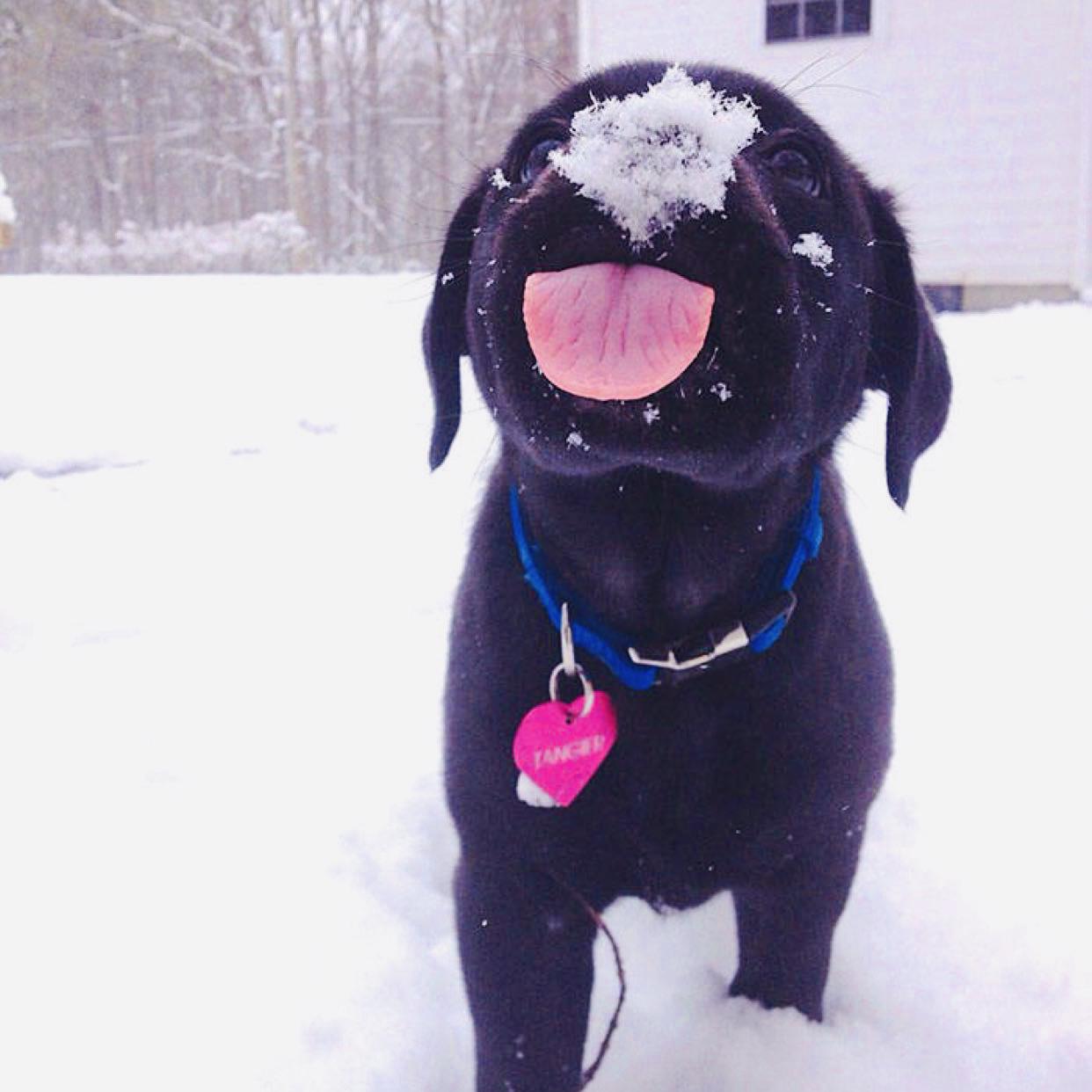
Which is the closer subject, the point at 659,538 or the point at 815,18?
the point at 659,538

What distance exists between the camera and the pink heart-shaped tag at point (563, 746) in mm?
1232

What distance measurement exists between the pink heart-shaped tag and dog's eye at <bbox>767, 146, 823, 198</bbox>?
0.65m

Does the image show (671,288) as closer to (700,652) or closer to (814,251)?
(814,251)

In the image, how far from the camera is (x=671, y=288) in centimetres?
96

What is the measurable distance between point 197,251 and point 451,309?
62.9 ft

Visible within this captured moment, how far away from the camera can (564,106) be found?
137cm

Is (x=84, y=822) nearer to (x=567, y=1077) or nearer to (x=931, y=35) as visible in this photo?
(x=567, y=1077)

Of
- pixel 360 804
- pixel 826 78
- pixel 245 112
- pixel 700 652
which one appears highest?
pixel 245 112

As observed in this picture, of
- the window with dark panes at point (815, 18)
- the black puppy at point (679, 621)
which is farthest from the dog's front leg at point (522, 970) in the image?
the window with dark panes at point (815, 18)

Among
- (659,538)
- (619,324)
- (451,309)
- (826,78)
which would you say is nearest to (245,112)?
(826,78)

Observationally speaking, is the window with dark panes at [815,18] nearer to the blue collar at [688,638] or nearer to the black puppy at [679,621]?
the black puppy at [679,621]

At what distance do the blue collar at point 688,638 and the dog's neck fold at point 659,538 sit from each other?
23 mm

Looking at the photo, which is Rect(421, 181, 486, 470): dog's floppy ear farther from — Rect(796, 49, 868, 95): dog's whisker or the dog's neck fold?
Rect(796, 49, 868, 95): dog's whisker

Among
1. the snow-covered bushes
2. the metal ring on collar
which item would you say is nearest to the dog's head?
the metal ring on collar
